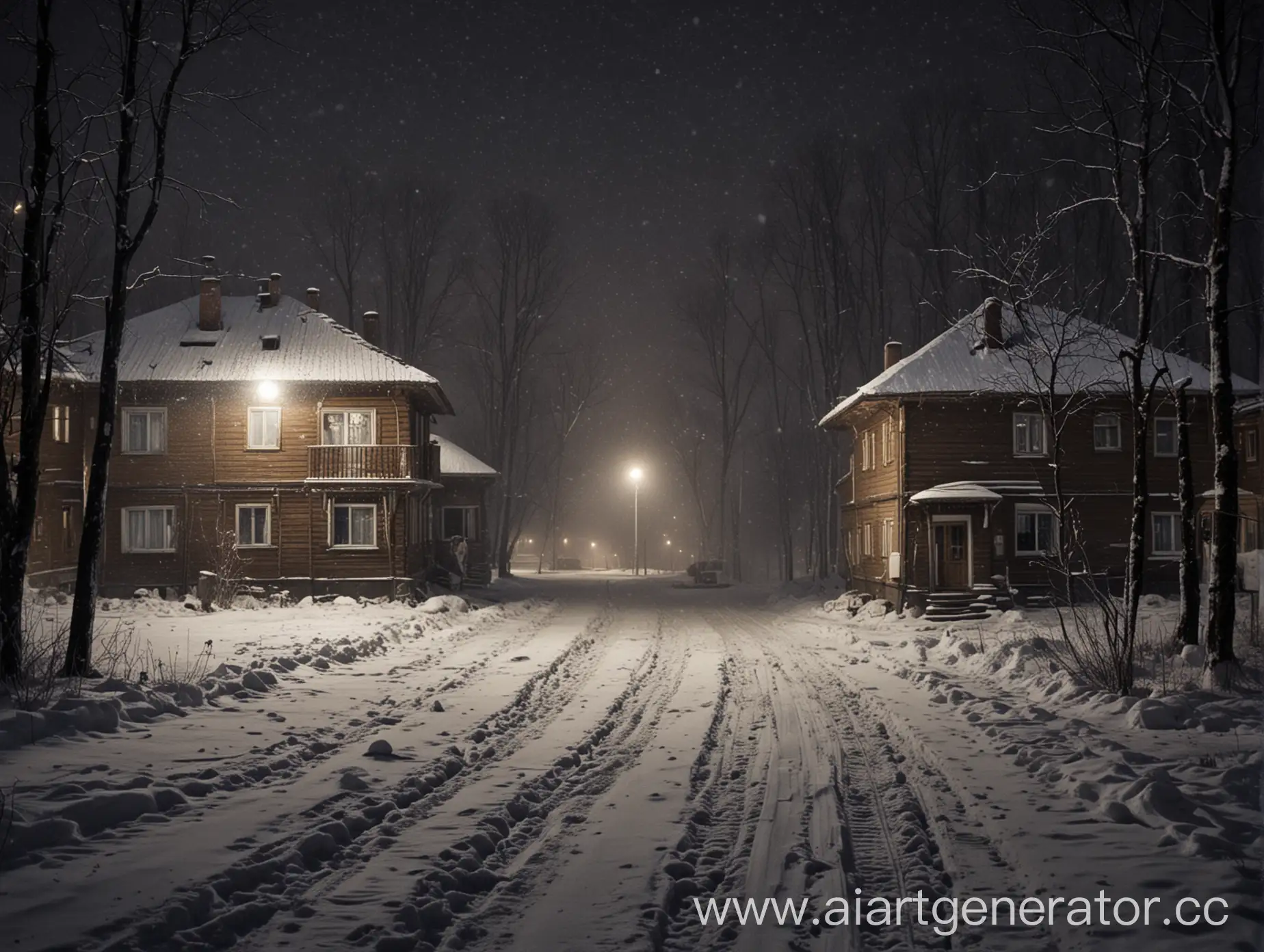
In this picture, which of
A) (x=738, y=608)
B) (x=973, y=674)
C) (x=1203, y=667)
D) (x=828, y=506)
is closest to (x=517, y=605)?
(x=738, y=608)

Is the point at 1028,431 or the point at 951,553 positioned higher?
the point at 1028,431

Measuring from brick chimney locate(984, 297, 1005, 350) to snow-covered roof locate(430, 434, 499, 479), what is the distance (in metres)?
25.0

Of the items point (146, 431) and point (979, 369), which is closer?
point (979, 369)

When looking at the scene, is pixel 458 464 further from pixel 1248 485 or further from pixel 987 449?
pixel 1248 485

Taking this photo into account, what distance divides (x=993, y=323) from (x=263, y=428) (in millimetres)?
23493

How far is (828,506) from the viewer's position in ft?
152

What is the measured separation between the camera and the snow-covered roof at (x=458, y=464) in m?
44.6

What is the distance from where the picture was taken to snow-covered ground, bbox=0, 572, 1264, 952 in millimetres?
5051

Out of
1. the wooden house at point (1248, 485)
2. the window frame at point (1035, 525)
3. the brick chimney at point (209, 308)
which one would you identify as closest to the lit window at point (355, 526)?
the brick chimney at point (209, 308)

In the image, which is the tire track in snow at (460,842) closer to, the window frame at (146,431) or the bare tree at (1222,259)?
the bare tree at (1222,259)

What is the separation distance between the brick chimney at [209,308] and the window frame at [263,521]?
253 inches

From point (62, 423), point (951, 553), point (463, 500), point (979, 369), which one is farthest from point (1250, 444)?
point (62, 423)

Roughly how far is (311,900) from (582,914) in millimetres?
1600

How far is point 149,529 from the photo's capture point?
2933 cm
